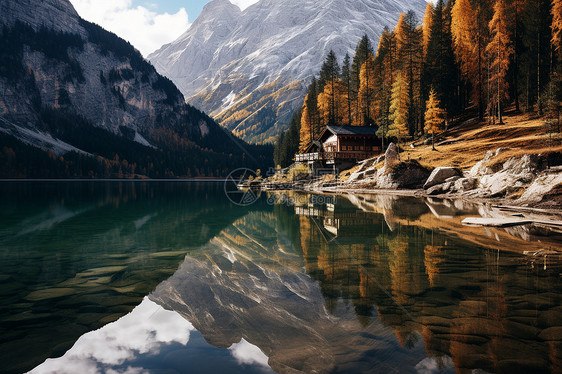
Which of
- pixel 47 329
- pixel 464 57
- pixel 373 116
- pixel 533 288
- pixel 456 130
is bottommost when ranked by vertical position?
pixel 47 329

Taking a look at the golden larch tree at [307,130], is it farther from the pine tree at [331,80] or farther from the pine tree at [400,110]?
the pine tree at [400,110]

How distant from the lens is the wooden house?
213 ft

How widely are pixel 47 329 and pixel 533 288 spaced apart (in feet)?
39.9

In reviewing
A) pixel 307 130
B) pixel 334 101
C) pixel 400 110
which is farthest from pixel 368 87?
pixel 307 130

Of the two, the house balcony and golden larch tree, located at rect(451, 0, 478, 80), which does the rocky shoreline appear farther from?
golden larch tree, located at rect(451, 0, 478, 80)

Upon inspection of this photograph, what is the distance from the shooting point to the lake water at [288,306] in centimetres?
607

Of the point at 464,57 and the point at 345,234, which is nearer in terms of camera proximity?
the point at 345,234

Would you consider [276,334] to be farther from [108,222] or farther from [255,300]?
[108,222]

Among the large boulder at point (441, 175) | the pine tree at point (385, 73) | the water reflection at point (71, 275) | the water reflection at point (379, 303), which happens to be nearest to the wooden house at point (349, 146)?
the pine tree at point (385, 73)

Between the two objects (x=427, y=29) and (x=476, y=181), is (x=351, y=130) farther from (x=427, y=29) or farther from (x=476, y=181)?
(x=476, y=181)

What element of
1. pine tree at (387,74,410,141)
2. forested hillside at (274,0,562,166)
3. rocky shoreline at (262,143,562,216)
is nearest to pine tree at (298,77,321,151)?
forested hillside at (274,0,562,166)

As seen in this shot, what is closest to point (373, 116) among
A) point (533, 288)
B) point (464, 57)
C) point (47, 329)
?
point (464, 57)

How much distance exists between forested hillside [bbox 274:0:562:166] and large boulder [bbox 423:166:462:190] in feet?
38.5

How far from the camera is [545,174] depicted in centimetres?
2747
